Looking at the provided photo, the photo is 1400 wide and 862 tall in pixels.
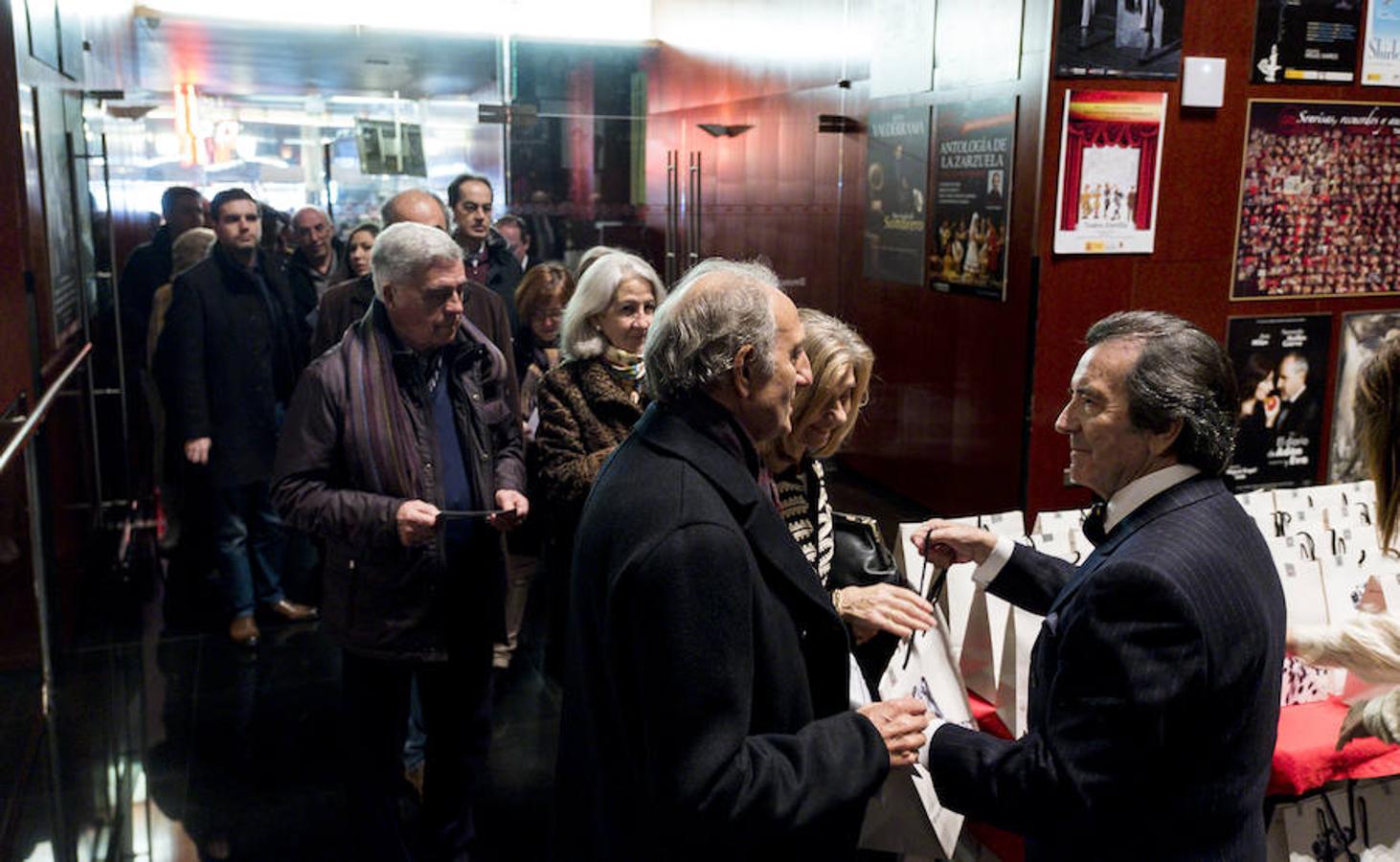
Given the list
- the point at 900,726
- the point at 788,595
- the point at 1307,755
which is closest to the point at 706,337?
the point at 788,595

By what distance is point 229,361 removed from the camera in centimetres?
471

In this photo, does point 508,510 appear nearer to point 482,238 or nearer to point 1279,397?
point 482,238

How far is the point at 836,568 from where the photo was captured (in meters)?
2.57

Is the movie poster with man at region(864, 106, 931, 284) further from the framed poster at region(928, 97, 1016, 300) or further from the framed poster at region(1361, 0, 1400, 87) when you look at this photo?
the framed poster at region(1361, 0, 1400, 87)

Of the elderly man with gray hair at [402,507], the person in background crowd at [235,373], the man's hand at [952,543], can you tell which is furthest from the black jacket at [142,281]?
the man's hand at [952,543]

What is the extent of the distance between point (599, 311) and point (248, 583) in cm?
247

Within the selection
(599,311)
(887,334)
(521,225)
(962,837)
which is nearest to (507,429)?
(599,311)

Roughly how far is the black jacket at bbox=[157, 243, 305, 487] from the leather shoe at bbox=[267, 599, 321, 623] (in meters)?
0.56

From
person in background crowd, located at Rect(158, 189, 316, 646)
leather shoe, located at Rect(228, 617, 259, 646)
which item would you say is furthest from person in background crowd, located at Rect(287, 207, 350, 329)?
leather shoe, located at Rect(228, 617, 259, 646)

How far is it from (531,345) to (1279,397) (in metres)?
3.24

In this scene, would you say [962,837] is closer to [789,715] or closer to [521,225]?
[789,715]

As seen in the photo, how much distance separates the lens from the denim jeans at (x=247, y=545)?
15.9 ft

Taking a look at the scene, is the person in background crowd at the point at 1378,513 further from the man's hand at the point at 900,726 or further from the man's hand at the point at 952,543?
the man's hand at the point at 900,726

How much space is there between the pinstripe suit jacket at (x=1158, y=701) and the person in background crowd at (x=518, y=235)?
4.02 m
